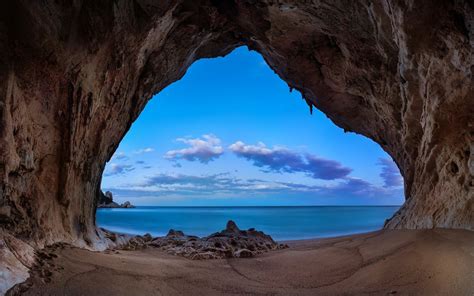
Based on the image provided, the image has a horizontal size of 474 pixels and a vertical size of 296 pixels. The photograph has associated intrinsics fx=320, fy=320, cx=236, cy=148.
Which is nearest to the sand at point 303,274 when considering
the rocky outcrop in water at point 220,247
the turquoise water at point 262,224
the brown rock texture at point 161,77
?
the brown rock texture at point 161,77

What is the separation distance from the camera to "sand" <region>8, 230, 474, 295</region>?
3.49 m

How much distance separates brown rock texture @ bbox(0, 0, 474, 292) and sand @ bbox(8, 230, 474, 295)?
0.59 m

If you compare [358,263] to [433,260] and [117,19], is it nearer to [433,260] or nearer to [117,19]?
[433,260]

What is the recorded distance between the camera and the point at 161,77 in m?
9.31

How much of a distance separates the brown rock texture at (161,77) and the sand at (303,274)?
1.94ft

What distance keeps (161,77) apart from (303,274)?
21.9ft

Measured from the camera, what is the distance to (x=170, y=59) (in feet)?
29.7

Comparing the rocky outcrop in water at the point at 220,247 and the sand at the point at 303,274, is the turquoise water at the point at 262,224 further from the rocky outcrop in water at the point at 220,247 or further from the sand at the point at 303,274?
the sand at the point at 303,274

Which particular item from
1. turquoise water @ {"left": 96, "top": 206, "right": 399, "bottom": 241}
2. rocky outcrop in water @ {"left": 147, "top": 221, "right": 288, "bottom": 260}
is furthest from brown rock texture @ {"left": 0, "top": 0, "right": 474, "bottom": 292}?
turquoise water @ {"left": 96, "top": 206, "right": 399, "bottom": 241}

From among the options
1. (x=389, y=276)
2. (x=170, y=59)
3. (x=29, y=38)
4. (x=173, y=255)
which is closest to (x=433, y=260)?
(x=389, y=276)

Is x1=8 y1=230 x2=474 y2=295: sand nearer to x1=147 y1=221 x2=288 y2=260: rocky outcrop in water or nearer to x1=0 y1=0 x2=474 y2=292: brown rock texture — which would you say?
x1=0 y1=0 x2=474 y2=292: brown rock texture

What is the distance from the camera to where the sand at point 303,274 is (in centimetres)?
349

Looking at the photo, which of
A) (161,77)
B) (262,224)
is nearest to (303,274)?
(161,77)

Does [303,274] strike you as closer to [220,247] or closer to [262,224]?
[220,247]
